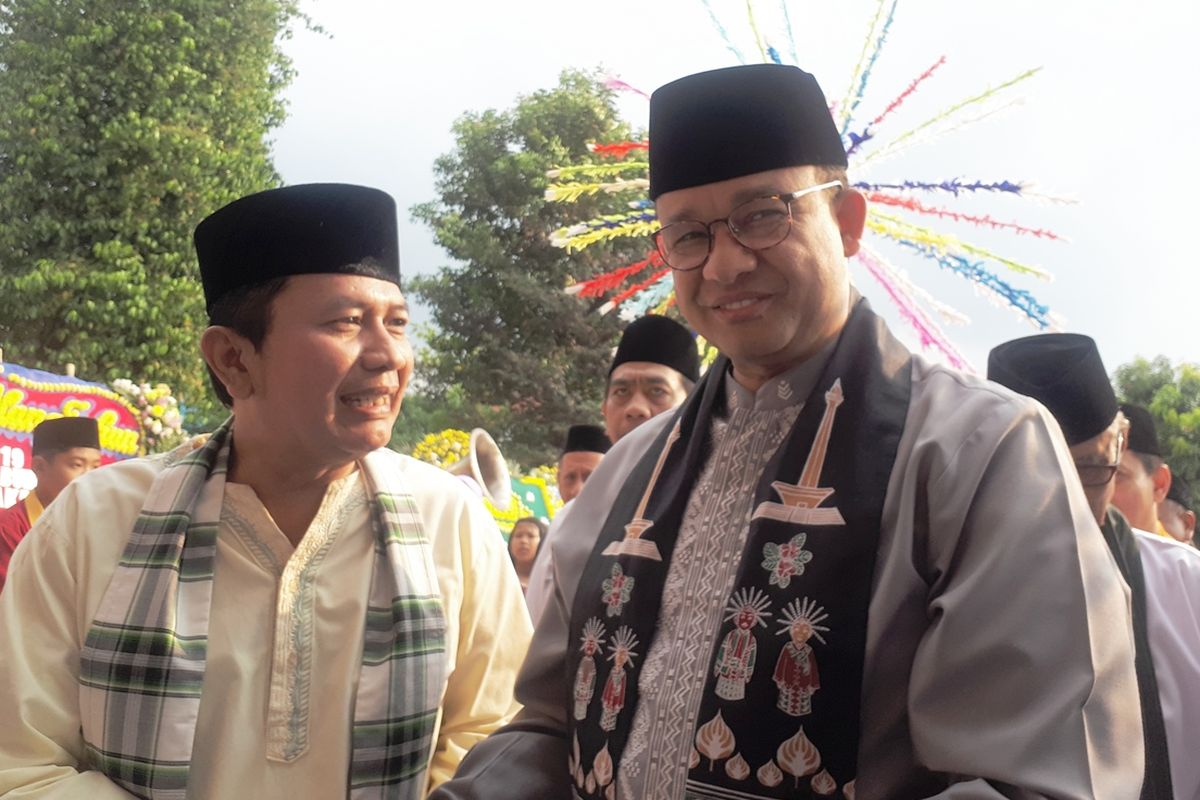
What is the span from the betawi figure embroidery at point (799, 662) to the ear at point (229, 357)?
1.44m

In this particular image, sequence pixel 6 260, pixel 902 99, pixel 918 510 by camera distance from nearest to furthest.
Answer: pixel 918 510, pixel 902 99, pixel 6 260

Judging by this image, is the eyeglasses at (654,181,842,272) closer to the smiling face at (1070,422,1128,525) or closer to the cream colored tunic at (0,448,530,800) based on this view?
the cream colored tunic at (0,448,530,800)

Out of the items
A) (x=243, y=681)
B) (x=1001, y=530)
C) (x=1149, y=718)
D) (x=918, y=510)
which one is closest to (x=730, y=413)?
(x=918, y=510)

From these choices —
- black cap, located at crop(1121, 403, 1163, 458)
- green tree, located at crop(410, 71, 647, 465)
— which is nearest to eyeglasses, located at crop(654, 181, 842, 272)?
black cap, located at crop(1121, 403, 1163, 458)

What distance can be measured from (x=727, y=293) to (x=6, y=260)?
22032 millimetres

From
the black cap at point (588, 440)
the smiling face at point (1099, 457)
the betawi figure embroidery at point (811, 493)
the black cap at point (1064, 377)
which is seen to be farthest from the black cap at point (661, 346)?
the betawi figure embroidery at point (811, 493)

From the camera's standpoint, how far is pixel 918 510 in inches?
67.7

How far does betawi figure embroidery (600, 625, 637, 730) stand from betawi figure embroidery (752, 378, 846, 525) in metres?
0.29

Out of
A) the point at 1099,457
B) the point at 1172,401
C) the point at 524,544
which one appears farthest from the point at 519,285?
the point at 1099,457

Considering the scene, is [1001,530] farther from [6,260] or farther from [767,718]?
[6,260]

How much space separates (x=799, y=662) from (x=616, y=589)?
40cm

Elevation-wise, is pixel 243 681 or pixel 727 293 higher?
pixel 727 293

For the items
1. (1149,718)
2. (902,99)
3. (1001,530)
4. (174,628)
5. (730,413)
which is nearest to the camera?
(1001,530)

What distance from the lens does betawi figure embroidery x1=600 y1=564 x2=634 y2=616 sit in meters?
2.02
